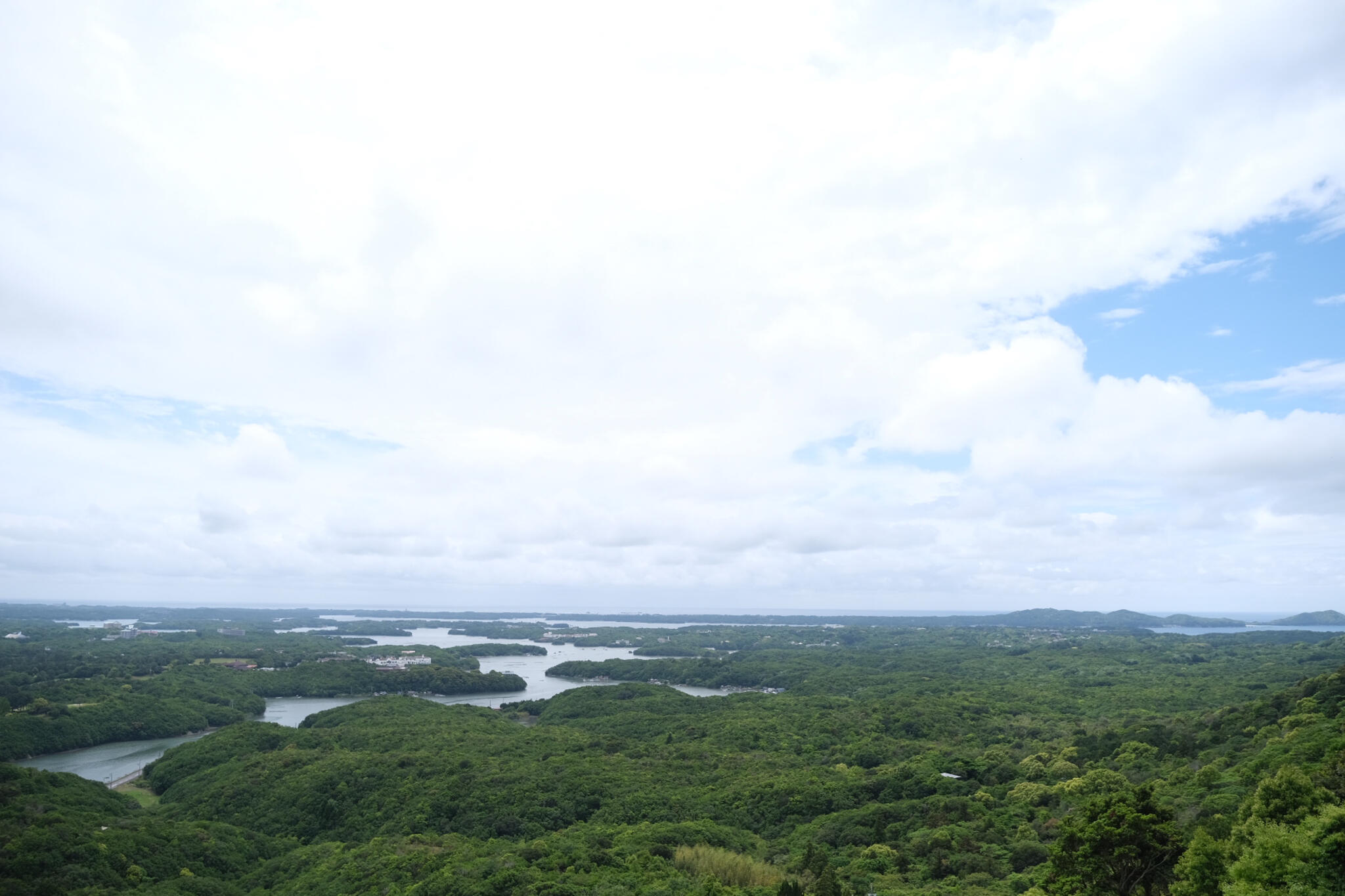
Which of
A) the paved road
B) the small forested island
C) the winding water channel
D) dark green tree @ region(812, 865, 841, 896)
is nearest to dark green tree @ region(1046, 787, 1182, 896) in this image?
the small forested island

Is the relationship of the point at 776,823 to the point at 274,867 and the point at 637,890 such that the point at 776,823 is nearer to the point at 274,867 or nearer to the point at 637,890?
the point at 637,890

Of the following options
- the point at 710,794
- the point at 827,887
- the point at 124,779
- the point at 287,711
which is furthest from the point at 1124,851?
the point at 287,711

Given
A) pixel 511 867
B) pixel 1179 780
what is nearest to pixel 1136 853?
pixel 1179 780

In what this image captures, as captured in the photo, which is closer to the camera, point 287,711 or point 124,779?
point 124,779

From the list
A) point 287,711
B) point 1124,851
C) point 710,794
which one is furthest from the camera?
point 287,711

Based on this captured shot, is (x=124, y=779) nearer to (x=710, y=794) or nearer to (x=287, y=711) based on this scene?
(x=287, y=711)

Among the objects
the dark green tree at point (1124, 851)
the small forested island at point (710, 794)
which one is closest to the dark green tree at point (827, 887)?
the small forested island at point (710, 794)

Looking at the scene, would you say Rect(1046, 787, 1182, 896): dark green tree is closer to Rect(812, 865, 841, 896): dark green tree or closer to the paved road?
Rect(812, 865, 841, 896): dark green tree
